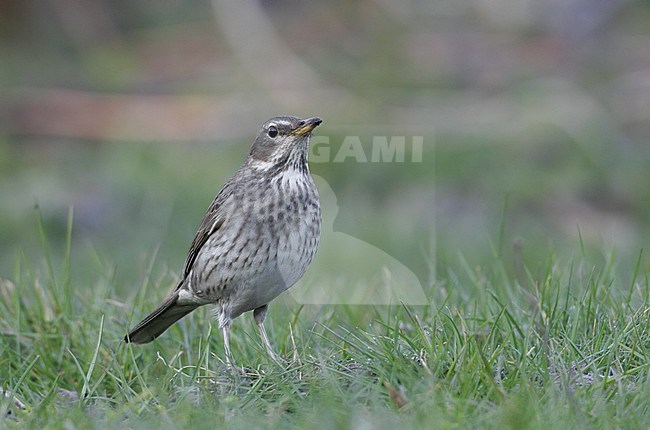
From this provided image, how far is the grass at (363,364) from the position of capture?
432 cm

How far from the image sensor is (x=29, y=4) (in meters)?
16.8

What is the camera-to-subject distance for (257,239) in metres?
5.72

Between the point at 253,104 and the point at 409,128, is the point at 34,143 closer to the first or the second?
the point at 253,104

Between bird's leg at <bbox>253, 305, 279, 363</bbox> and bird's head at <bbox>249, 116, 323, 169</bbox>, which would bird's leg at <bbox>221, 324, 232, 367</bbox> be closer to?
bird's leg at <bbox>253, 305, 279, 363</bbox>

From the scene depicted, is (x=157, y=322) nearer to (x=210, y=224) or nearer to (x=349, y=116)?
(x=210, y=224)

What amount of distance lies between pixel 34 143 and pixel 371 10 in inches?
226

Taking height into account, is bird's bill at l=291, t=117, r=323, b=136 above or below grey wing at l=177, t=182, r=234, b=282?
above

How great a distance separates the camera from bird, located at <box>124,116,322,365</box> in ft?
18.7

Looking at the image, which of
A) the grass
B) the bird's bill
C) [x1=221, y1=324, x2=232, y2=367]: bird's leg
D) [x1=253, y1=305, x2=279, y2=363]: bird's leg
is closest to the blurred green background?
the grass

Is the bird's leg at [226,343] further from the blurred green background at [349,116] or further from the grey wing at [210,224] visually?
the blurred green background at [349,116]

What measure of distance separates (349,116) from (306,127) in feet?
23.3

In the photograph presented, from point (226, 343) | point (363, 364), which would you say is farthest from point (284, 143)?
point (363, 364)

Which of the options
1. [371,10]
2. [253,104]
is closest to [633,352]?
[253,104]

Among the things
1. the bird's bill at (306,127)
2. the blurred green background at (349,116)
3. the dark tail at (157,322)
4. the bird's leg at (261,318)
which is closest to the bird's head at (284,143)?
the bird's bill at (306,127)
